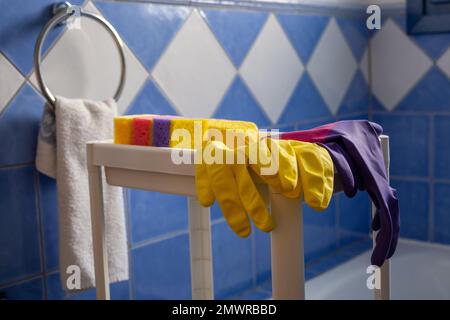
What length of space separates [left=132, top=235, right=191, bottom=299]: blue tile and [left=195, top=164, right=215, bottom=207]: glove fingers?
0.56 m

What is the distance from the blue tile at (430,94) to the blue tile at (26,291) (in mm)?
1204

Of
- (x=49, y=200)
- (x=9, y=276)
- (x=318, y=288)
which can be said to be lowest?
(x=318, y=288)

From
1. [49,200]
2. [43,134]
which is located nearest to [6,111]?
[43,134]

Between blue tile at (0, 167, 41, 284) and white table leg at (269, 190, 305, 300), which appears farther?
blue tile at (0, 167, 41, 284)

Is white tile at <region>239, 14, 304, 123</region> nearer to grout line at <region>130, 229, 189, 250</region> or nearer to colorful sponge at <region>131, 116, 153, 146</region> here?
grout line at <region>130, 229, 189, 250</region>

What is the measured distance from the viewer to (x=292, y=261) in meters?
0.82

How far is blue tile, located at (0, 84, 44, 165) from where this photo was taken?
43.8 inches

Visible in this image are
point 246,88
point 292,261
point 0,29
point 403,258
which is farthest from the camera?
point 403,258

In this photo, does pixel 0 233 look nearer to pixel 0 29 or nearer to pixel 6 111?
pixel 6 111

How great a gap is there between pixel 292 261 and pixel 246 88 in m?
0.82

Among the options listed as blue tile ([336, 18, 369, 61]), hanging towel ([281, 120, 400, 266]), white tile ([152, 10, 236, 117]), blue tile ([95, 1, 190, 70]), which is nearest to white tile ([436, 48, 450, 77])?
blue tile ([336, 18, 369, 61])

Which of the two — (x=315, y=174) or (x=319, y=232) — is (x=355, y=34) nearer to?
(x=319, y=232)

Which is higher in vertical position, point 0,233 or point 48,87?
point 48,87
